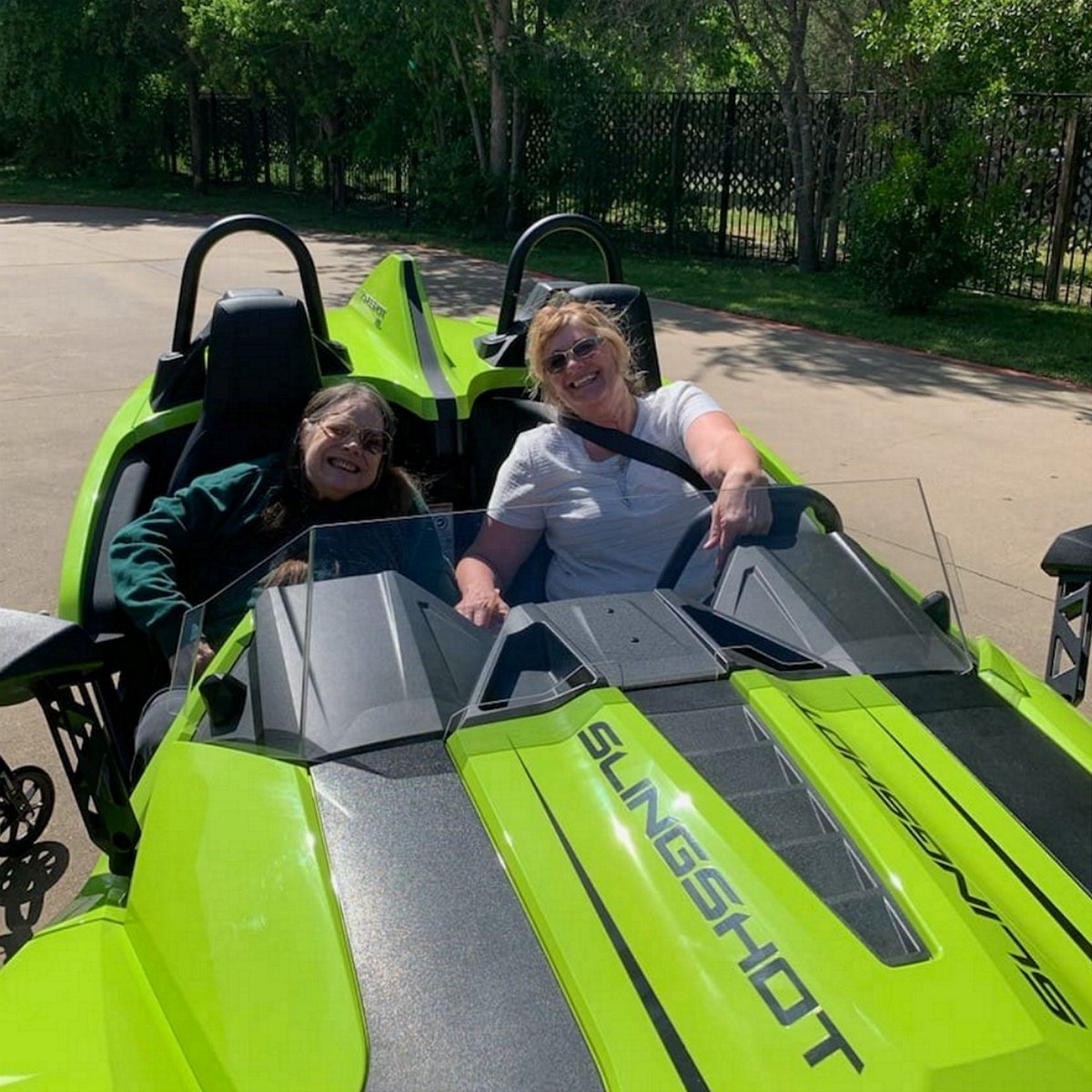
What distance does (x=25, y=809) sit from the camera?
310 cm

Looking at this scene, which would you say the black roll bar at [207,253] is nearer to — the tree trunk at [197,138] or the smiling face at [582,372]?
the smiling face at [582,372]

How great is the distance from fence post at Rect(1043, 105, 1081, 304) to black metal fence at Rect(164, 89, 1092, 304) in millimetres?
15

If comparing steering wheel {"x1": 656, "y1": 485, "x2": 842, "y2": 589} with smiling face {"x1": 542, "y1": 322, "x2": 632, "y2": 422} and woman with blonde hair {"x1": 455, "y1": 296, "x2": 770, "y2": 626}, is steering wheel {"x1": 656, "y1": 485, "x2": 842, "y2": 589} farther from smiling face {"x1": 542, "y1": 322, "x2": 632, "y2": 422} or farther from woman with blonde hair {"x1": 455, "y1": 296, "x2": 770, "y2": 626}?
smiling face {"x1": 542, "y1": 322, "x2": 632, "y2": 422}

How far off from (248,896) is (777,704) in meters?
0.83

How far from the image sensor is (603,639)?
1964mm

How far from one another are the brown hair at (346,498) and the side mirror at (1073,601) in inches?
61.5

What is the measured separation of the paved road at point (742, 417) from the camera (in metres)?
4.86

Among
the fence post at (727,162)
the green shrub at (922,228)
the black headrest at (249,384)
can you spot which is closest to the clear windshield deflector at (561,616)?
the black headrest at (249,384)

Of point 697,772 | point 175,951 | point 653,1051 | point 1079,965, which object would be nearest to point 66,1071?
point 175,951

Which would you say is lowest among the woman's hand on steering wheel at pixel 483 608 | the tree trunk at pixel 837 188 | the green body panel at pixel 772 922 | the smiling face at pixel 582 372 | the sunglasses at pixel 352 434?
the green body panel at pixel 772 922

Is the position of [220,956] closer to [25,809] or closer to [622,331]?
[25,809]

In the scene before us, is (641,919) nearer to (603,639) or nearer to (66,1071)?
(603,639)

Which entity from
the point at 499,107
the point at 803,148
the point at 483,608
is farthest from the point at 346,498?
the point at 499,107

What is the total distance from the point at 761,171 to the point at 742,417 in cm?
875
